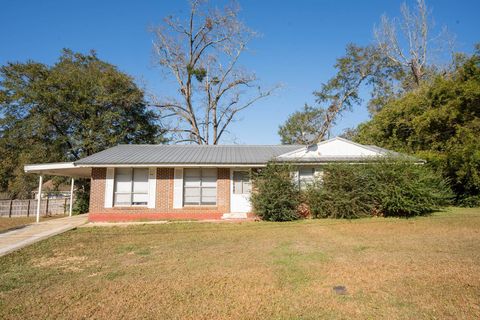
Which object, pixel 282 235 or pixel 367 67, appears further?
pixel 367 67

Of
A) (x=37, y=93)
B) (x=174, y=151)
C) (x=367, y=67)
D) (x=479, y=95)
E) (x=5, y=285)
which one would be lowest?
(x=5, y=285)

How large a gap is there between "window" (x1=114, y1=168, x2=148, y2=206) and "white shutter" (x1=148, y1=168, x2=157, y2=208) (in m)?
0.26

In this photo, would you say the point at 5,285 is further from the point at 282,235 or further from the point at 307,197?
the point at 307,197

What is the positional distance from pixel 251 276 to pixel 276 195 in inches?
301

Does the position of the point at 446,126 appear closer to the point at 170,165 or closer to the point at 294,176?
the point at 294,176

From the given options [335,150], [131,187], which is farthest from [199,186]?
[335,150]

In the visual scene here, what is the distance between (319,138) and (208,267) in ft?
100

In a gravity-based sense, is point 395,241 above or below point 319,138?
below

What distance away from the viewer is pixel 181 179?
14.3 metres

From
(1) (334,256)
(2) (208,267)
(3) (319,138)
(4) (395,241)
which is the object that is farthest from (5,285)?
(3) (319,138)

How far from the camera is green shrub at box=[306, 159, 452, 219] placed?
41.3 ft

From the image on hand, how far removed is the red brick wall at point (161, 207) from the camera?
13898 mm

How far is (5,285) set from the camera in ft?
17.4

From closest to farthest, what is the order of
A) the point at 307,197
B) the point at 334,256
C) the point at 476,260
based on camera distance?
the point at 476,260 → the point at 334,256 → the point at 307,197
